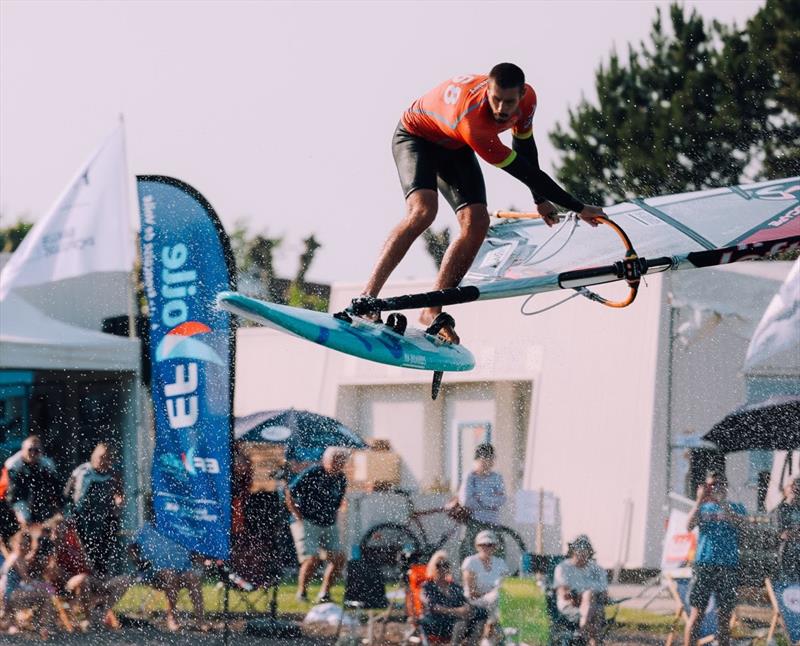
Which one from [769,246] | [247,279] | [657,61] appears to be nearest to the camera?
[769,246]

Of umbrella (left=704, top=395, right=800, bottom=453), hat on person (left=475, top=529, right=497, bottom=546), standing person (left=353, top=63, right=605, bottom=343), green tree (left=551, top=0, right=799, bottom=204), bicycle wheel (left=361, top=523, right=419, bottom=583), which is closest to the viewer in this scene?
standing person (left=353, top=63, right=605, bottom=343)

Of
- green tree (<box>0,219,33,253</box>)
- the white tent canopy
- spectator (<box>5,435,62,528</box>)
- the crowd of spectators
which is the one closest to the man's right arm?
the crowd of spectators

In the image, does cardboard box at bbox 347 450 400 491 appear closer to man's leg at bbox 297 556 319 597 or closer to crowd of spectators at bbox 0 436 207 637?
man's leg at bbox 297 556 319 597

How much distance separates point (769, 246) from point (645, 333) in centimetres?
420

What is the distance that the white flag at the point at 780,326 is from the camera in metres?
9.78

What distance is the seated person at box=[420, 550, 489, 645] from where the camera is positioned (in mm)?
8508

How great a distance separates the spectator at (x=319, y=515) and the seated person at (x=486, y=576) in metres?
1.27

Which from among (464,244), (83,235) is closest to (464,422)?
(83,235)

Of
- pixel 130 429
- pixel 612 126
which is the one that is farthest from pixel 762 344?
pixel 612 126

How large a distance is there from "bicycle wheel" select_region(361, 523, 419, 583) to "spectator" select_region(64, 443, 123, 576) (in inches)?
84.7

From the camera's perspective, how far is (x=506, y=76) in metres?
5.93

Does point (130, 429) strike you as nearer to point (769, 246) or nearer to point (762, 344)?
point (762, 344)

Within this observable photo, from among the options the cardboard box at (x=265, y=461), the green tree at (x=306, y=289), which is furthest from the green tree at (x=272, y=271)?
the cardboard box at (x=265, y=461)

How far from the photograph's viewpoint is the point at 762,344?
1007 centimetres
